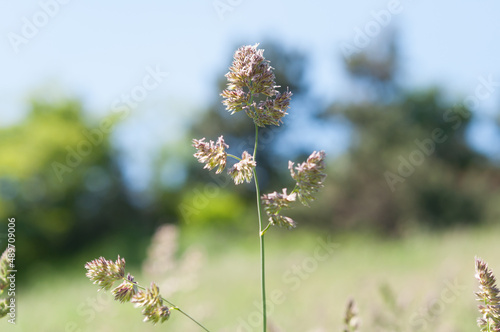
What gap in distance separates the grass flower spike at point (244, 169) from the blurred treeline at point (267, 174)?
1676cm

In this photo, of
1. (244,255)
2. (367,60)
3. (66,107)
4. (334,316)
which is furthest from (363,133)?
(334,316)

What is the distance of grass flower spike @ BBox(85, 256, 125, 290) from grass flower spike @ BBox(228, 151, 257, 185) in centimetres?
34

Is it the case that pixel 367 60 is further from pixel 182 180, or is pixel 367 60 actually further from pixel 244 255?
pixel 244 255

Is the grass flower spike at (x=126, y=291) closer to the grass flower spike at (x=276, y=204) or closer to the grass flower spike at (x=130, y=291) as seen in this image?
the grass flower spike at (x=130, y=291)

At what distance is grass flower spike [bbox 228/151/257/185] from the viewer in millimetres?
1275

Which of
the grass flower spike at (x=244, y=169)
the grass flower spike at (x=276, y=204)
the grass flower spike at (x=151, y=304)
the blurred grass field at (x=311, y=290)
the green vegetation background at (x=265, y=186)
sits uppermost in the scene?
the green vegetation background at (x=265, y=186)

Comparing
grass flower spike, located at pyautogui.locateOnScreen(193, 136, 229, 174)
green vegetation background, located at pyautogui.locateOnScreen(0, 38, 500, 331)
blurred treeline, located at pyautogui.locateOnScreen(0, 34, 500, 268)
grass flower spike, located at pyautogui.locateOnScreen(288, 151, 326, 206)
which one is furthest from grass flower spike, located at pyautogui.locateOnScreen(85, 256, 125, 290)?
blurred treeline, located at pyautogui.locateOnScreen(0, 34, 500, 268)

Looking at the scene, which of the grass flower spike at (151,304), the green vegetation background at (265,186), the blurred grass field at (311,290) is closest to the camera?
the grass flower spike at (151,304)

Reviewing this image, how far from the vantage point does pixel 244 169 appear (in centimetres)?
129

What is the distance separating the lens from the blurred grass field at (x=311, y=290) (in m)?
4.41

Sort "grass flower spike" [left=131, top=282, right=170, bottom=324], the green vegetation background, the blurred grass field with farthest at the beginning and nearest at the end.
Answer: the green vegetation background → the blurred grass field → "grass flower spike" [left=131, top=282, right=170, bottom=324]

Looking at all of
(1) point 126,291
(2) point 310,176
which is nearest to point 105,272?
(1) point 126,291

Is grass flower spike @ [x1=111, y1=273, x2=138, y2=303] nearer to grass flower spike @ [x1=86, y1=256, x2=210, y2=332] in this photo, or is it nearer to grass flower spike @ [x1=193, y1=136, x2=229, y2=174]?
grass flower spike @ [x1=86, y1=256, x2=210, y2=332]

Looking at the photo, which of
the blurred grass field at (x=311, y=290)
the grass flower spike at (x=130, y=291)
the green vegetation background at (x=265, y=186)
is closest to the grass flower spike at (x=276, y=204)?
the grass flower spike at (x=130, y=291)
